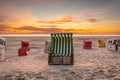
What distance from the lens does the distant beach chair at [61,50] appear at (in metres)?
11.9

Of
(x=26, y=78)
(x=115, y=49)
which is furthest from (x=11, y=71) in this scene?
(x=115, y=49)

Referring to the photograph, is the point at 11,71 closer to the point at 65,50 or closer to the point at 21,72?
the point at 21,72

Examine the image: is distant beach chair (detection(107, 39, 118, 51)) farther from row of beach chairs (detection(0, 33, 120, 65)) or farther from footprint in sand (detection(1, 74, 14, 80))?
footprint in sand (detection(1, 74, 14, 80))

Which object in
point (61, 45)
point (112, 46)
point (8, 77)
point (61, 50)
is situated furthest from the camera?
point (112, 46)

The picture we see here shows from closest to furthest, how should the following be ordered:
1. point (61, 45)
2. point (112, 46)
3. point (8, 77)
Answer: point (8, 77) → point (61, 45) → point (112, 46)

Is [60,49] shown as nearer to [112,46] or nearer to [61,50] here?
[61,50]

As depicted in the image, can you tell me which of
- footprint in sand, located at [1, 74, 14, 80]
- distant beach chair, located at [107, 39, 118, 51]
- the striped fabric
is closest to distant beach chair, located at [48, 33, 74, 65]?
the striped fabric

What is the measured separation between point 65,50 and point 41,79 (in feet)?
12.5

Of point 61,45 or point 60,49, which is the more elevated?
point 61,45

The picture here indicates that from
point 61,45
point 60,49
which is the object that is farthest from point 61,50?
point 61,45

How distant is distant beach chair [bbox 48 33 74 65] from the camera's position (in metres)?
11.9

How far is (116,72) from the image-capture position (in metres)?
9.95

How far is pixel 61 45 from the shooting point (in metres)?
12.5

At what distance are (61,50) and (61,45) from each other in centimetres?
45
